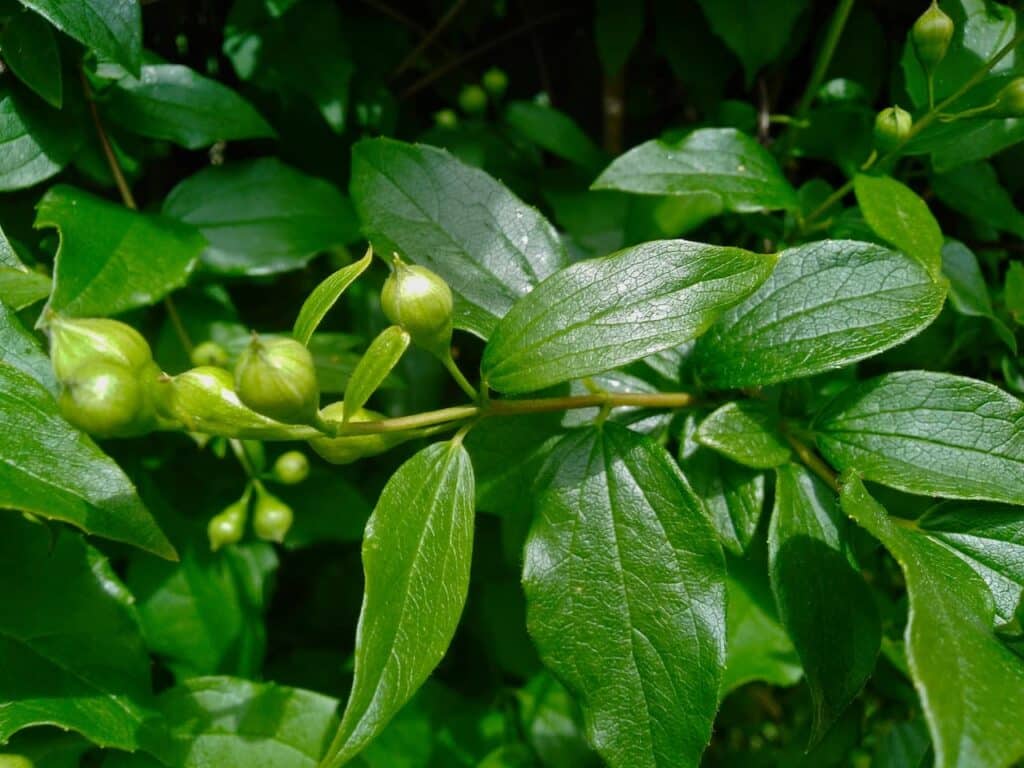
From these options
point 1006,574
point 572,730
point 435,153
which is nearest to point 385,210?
point 435,153

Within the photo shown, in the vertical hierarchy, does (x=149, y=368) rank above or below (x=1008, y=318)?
above

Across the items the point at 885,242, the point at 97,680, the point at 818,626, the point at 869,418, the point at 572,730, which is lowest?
the point at 572,730

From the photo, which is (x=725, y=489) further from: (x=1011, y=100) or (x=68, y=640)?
(x=68, y=640)

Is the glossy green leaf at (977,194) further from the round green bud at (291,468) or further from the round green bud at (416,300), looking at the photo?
the round green bud at (291,468)

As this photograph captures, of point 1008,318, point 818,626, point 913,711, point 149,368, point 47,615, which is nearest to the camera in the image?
point 149,368

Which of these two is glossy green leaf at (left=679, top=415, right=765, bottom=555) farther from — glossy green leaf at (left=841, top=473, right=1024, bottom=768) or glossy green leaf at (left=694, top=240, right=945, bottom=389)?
glossy green leaf at (left=841, top=473, right=1024, bottom=768)

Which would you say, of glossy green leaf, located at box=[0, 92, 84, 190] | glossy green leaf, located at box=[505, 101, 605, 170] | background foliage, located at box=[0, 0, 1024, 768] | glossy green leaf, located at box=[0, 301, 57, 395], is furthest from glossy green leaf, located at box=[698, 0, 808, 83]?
glossy green leaf, located at box=[0, 301, 57, 395]

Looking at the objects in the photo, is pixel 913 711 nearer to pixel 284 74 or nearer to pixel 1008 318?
pixel 1008 318
